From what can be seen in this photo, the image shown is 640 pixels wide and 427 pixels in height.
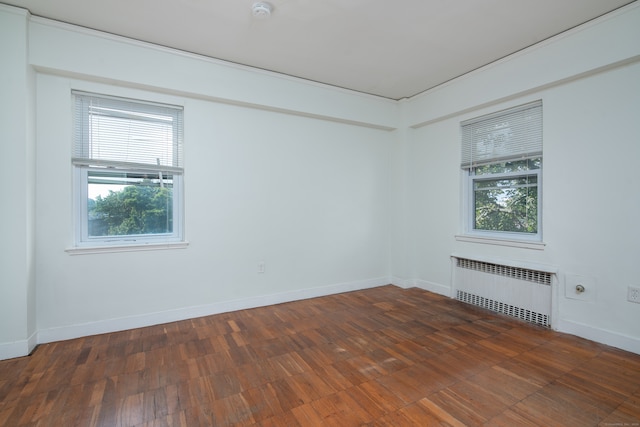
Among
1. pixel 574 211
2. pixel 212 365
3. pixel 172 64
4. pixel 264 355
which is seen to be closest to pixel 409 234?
pixel 574 211

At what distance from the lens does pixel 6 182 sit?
95.3 inches

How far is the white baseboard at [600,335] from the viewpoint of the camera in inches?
99.3

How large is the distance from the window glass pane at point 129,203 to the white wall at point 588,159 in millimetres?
3784

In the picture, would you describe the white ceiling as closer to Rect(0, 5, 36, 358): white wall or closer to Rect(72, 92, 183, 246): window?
Rect(0, 5, 36, 358): white wall

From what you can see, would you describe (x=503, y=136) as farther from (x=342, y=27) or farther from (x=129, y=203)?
(x=129, y=203)

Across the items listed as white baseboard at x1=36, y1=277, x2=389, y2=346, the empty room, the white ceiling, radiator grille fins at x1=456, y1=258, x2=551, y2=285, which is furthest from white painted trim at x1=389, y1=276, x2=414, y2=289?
the white ceiling

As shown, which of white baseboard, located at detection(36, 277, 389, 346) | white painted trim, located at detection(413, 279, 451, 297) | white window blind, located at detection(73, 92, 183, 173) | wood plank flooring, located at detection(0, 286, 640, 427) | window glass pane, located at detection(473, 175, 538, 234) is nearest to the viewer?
wood plank flooring, located at detection(0, 286, 640, 427)

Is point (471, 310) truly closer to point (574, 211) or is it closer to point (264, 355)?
point (574, 211)

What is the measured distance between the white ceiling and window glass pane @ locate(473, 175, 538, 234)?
1416 millimetres

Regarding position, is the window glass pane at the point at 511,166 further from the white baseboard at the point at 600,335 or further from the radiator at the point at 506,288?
the white baseboard at the point at 600,335

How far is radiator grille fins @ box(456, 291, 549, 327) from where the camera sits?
10.2 ft

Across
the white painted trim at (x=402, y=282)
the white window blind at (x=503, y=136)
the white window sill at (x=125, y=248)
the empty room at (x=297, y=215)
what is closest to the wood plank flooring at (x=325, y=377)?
the empty room at (x=297, y=215)

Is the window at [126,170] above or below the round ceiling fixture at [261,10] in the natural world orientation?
below

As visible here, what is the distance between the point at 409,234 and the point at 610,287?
2302mm
